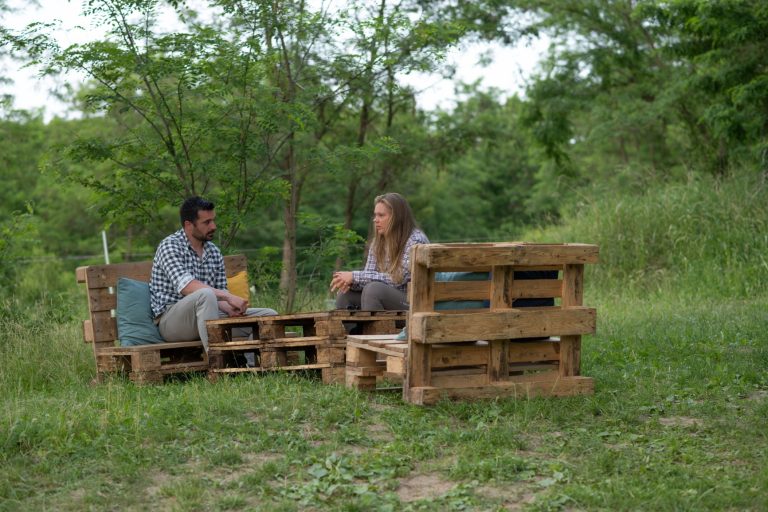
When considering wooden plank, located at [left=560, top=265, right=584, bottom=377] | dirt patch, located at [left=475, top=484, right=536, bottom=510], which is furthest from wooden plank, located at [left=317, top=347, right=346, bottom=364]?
dirt patch, located at [left=475, top=484, right=536, bottom=510]

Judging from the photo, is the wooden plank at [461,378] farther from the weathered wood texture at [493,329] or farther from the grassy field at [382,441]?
the grassy field at [382,441]

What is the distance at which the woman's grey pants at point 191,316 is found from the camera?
297 inches

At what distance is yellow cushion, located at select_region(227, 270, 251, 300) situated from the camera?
28.2ft

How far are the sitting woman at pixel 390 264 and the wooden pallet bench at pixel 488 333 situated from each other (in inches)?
35.6

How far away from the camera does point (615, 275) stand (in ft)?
49.1

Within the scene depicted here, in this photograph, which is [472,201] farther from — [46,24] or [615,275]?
[46,24]

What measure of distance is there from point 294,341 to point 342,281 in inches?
29.8

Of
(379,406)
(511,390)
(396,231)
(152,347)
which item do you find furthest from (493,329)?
(152,347)

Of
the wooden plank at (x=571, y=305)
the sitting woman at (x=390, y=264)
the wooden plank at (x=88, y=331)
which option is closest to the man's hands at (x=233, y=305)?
the sitting woman at (x=390, y=264)

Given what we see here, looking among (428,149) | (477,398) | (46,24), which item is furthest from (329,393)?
(428,149)

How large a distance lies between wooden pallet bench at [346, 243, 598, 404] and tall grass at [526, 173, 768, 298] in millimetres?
6924

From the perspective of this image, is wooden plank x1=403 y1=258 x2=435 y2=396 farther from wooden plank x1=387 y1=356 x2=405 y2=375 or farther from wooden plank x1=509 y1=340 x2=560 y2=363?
wooden plank x1=509 y1=340 x2=560 y2=363

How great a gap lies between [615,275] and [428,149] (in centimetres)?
727

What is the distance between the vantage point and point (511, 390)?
20.6ft
